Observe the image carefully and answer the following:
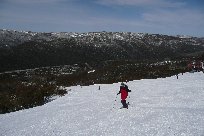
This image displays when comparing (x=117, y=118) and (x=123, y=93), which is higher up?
(x=123, y=93)

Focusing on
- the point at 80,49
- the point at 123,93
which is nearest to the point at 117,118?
the point at 123,93

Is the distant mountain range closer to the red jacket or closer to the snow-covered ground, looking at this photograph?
the snow-covered ground

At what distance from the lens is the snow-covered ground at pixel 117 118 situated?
49.4ft

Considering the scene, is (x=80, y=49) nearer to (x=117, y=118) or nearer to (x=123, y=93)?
(x=123, y=93)

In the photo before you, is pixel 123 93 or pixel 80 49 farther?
pixel 80 49

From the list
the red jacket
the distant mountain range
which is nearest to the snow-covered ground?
the red jacket

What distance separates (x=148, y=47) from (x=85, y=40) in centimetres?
3106

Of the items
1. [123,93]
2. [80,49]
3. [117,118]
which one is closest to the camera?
[117,118]

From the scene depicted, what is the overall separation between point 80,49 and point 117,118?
117 m

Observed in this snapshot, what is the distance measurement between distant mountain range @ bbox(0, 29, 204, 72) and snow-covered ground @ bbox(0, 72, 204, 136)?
6852 cm

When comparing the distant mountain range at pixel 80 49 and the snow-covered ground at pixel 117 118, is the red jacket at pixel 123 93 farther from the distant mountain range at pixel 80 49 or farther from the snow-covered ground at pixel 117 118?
the distant mountain range at pixel 80 49

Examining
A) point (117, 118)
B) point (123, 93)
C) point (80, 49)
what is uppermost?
point (80, 49)

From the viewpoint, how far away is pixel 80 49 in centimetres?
13350

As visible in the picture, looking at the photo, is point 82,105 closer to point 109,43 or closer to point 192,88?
point 192,88
